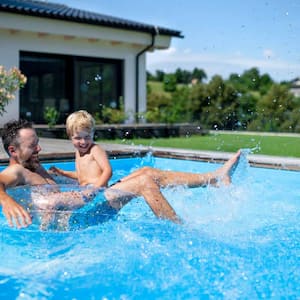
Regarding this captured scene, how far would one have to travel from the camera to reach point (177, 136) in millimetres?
15000

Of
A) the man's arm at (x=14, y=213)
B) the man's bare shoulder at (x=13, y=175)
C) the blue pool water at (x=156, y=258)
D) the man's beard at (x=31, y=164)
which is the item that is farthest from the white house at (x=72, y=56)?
the man's arm at (x=14, y=213)

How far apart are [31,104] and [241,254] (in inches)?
468

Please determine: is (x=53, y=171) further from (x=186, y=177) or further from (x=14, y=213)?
(x=14, y=213)

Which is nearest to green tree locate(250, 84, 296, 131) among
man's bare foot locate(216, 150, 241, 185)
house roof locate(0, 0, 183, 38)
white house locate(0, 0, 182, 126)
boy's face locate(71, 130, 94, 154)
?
house roof locate(0, 0, 183, 38)

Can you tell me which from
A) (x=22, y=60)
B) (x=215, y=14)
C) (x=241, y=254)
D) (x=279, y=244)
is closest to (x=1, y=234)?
(x=241, y=254)

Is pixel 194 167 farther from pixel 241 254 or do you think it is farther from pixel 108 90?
pixel 108 90

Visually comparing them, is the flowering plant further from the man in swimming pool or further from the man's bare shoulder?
the man's bare shoulder

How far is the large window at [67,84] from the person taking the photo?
14.5 metres

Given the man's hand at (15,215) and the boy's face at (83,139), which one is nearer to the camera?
the man's hand at (15,215)

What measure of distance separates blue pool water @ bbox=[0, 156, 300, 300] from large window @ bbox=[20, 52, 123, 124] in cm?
1051

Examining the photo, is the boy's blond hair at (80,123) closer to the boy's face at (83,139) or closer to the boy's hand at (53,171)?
the boy's face at (83,139)

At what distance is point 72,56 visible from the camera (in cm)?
1512

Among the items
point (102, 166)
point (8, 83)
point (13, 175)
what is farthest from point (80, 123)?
point (8, 83)

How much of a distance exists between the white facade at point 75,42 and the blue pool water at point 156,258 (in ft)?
32.6
